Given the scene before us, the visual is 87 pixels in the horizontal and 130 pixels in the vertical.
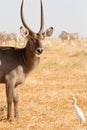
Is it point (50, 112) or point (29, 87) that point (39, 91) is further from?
point (50, 112)

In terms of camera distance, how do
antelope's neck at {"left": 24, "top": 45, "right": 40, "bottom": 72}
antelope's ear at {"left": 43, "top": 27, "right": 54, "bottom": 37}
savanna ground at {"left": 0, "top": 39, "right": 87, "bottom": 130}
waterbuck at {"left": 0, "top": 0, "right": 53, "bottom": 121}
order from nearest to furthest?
savanna ground at {"left": 0, "top": 39, "right": 87, "bottom": 130}, waterbuck at {"left": 0, "top": 0, "right": 53, "bottom": 121}, antelope's neck at {"left": 24, "top": 45, "right": 40, "bottom": 72}, antelope's ear at {"left": 43, "top": 27, "right": 54, "bottom": 37}

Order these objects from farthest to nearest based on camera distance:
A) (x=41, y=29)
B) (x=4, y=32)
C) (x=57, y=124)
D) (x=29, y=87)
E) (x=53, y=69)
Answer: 1. (x=4, y=32)
2. (x=53, y=69)
3. (x=29, y=87)
4. (x=41, y=29)
5. (x=57, y=124)

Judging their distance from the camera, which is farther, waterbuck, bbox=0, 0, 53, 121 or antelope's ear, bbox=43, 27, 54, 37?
antelope's ear, bbox=43, 27, 54, 37

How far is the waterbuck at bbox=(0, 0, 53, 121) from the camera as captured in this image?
32.7 ft

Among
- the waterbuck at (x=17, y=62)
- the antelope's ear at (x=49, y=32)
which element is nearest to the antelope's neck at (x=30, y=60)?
the waterbuck at (x=17, y=62)

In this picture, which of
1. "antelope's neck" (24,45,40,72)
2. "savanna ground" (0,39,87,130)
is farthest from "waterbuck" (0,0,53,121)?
"savanna ground" (0,39,87,130)

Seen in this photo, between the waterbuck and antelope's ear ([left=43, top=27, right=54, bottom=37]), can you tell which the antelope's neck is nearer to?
the waterbuck

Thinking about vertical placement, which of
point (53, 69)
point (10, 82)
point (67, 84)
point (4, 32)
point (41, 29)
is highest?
point (41, 29)

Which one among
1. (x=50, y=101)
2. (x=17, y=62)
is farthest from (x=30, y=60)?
(x=50, y=101)

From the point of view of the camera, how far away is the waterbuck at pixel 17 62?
393 inches

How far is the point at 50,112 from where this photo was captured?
11.0 metres

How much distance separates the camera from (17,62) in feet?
33.9

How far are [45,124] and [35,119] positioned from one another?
0.56 m

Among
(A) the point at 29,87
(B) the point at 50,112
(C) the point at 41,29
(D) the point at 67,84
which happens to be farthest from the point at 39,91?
(C) the point at 41,29
